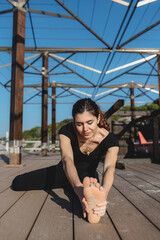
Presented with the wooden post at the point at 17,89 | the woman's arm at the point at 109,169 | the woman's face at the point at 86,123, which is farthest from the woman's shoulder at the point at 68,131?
the wooden post at the point at 17,89

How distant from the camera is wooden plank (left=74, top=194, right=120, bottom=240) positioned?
1098 mm

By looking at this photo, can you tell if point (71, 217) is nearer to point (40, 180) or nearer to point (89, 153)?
point (89, 153)

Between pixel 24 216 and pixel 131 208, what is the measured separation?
0.79m

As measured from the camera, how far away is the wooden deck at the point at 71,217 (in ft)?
3.70

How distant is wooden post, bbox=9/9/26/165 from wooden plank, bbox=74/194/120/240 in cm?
346

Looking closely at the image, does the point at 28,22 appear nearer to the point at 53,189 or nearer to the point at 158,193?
the point at 53,189

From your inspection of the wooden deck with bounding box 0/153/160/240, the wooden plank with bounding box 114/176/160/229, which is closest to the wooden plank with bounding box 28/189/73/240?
the wooden deck with bounding box 0/153/160/240

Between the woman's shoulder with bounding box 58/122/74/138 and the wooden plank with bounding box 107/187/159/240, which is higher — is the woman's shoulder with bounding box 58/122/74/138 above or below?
above

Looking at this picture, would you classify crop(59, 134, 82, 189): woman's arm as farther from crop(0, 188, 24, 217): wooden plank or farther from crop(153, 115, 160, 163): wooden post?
crop(153, 115, 160, 163): wooden post

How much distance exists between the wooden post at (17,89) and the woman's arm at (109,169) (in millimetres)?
3283

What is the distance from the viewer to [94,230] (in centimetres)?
119

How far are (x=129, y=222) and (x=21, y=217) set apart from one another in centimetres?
71

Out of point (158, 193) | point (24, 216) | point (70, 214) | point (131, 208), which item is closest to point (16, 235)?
point (24, 216)

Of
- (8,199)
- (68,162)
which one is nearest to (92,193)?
(68,162)
